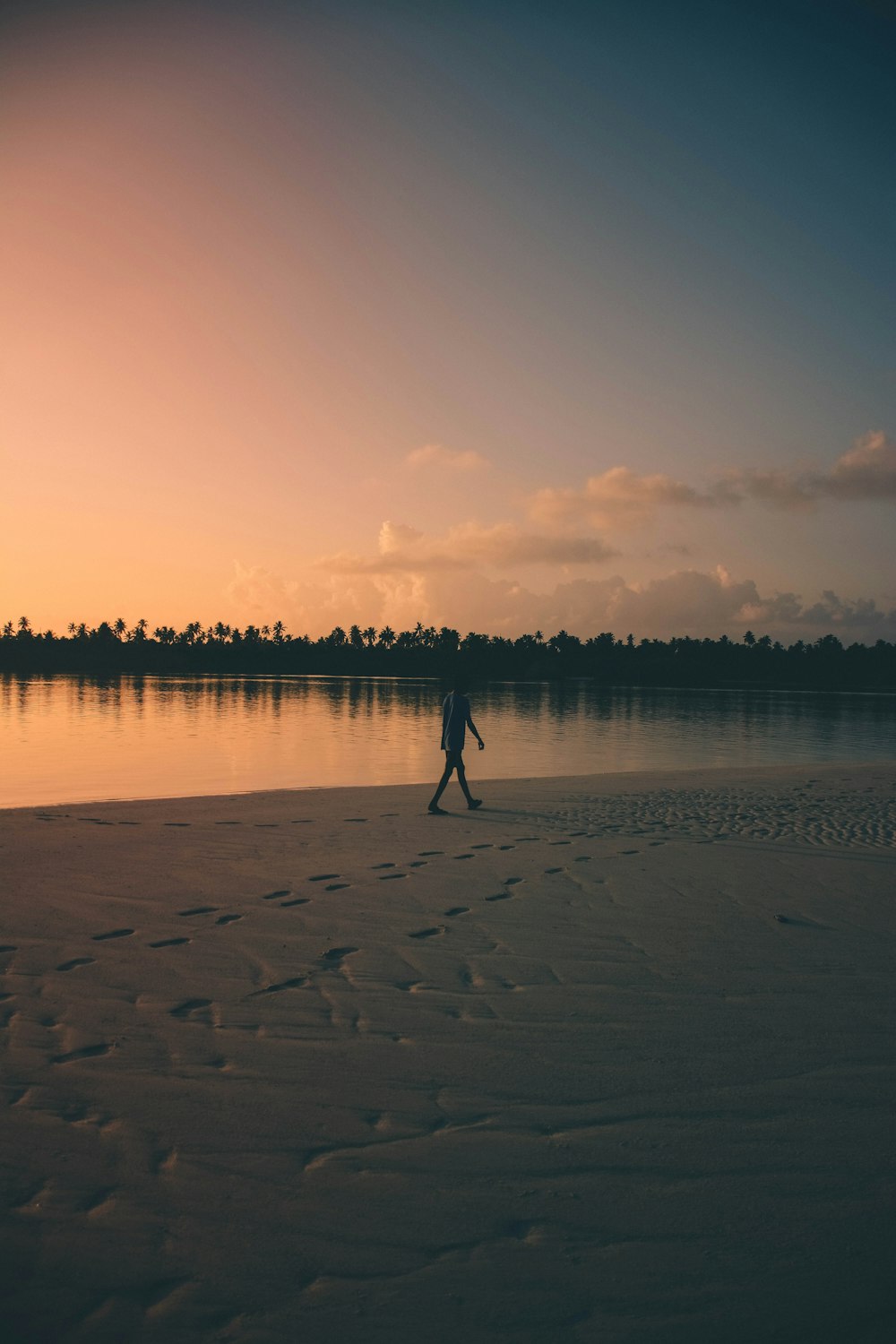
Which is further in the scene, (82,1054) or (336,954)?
(336,954)

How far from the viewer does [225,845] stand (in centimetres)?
1067

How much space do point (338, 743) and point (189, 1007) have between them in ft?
88.7

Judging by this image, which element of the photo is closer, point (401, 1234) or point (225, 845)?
point (401, 1234)

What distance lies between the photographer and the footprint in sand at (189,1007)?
207 inches

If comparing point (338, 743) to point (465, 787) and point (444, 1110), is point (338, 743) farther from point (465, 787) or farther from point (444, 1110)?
point (444, 1110)

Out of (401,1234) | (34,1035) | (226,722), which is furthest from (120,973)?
(226,722)

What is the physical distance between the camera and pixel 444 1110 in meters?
4.13

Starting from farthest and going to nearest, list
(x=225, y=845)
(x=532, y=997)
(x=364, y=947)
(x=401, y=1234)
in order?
1. (x=225, y=845)
2. (x=364, y=947)
3. (x=532, y=997)
4. (x=401, y=1234)

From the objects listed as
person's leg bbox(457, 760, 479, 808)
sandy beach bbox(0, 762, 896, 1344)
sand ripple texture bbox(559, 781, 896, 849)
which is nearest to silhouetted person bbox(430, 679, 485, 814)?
person's leg bbox(457, 760, 479, 808)

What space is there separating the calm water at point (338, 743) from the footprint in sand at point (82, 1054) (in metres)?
14.1

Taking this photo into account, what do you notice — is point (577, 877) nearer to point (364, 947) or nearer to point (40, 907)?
point (364, 947)

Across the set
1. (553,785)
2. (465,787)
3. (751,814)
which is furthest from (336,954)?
(553,785)

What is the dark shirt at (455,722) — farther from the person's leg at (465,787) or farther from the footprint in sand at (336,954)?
the footprint in sand at (336,954)

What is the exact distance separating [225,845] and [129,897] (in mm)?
2665
